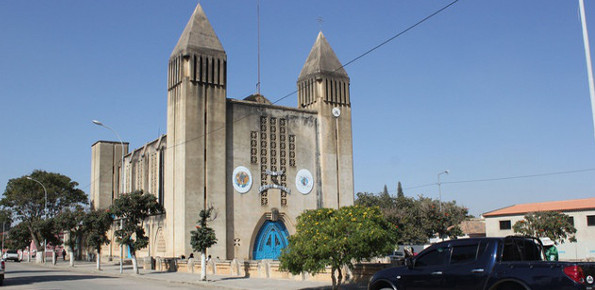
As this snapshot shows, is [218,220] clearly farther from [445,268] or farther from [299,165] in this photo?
[445,268]

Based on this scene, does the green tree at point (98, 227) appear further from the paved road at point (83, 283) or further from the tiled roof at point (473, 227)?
the tiled roof at point (473, 227)

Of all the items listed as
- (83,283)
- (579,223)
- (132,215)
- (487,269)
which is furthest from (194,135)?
(579,223)

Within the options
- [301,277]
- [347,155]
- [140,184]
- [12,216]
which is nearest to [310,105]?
[347,155]

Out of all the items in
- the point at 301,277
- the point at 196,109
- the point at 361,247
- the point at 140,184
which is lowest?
the point at 301,277

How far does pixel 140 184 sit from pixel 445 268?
40639mm

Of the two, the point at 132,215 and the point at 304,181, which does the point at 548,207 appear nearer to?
the point at 304,181

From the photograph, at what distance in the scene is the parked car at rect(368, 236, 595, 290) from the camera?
28.2 feet

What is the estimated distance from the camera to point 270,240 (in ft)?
132

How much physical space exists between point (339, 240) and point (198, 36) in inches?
1032

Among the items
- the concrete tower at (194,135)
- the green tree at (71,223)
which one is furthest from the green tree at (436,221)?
the green tree at (71,223)

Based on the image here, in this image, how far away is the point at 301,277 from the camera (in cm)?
2420

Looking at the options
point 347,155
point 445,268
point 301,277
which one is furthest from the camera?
point 347,155

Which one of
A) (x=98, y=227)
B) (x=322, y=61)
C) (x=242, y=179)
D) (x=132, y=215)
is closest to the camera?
(x=132, y=215)

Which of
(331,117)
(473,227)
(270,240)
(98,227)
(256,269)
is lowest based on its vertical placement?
(256,269)
